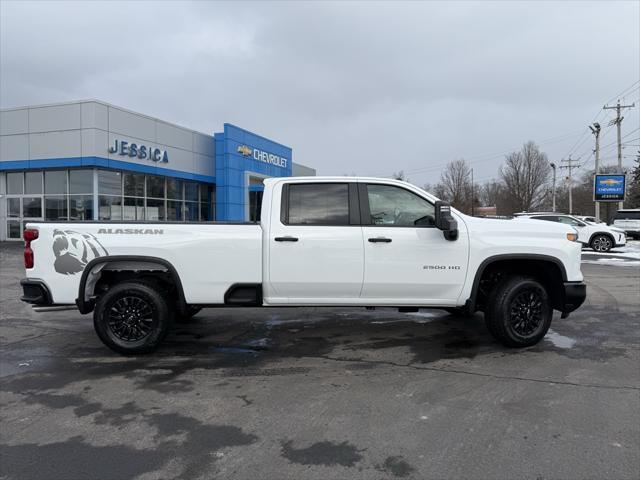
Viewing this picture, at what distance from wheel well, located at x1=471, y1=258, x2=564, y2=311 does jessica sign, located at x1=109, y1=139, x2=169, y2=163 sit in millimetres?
20561

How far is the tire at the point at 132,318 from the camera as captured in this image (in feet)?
18.1

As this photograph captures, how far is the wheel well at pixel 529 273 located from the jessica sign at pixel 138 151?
20.6 m

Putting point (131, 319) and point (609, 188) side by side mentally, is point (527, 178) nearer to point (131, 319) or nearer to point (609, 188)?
point (609, 188)

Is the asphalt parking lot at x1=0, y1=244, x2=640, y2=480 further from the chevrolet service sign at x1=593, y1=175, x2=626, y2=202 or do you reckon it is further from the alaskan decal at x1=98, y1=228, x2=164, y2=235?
the chevrolet service sign at x1=593, y1=175, x2=626, y2=202

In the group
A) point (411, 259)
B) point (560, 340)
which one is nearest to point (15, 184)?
point (411, 259)

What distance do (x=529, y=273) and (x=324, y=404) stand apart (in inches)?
126

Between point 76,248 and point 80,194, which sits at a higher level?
point 80,194

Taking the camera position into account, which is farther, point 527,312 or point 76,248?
point 527,312

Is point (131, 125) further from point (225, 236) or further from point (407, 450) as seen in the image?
point (407, 450)

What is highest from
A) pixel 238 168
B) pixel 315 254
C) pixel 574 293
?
pixel 238 168

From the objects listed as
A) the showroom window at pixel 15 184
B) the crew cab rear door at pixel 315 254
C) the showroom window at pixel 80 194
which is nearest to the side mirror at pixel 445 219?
the crew cab rear door at pixel 315 254

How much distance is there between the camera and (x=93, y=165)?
21.8 meters

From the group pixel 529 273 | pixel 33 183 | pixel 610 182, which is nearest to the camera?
pixel 529 273

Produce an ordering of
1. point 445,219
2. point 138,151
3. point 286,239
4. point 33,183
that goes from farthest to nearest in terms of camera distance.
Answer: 1. point 138,151
2. point 33,183
3. point 286,239
4. point 445,219
